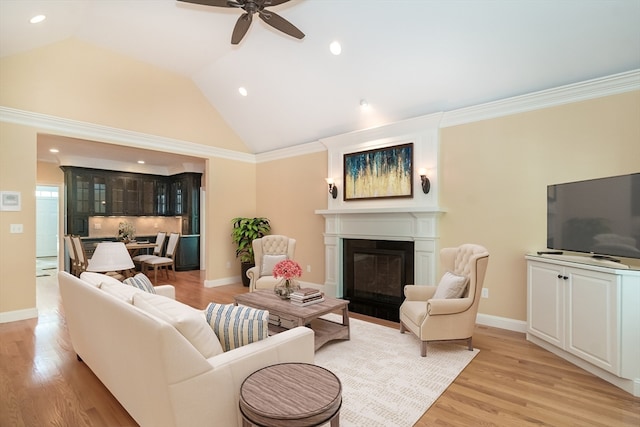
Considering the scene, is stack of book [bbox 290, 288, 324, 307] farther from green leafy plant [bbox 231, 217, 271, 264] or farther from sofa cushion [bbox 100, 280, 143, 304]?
green leafy plant [bbox 231, 217, 271, 264]

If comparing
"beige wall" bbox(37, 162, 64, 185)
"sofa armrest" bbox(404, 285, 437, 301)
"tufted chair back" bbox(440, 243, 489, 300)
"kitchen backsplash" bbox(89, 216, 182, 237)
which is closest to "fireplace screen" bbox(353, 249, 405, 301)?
"sofa armrest" bbox(404, 285, 437, 301)

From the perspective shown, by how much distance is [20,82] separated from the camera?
13.6 feet

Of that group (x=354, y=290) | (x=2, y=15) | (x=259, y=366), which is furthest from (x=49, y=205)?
(x=259, y=366)

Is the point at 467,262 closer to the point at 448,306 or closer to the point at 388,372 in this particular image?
the point at 448,306

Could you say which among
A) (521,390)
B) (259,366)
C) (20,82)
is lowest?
(521,390)

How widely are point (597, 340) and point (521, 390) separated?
0.83 meters

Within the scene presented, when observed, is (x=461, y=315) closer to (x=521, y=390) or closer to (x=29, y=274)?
(x=521, y=390)

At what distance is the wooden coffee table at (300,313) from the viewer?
3028mm

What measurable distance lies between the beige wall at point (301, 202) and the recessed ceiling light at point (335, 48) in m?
1.99

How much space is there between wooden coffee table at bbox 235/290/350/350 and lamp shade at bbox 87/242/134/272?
1264mm

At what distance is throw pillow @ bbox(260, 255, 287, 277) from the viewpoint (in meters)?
4.99

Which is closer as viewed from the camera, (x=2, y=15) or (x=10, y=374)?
(x=10, y=374)

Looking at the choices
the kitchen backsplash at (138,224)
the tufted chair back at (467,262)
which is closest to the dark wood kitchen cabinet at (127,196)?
the kitchen backsplash at (138,224)

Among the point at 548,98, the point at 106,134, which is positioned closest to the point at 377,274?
the point at 548,98
